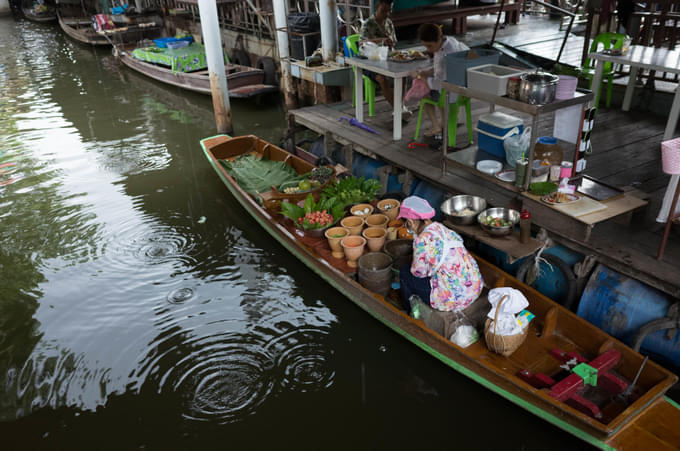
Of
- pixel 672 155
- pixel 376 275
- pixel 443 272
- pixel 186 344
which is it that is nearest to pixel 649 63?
pixel 672 155

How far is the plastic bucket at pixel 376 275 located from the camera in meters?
5.26

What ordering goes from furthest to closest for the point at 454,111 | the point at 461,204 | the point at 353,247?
the point at 454,111, the point at 461,204, the point at 353,247

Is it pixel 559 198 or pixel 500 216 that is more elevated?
pixel 559 198

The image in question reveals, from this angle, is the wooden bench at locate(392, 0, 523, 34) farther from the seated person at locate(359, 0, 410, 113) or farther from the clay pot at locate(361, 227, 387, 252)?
the clay pot at locate(361, 227, 387, 252)

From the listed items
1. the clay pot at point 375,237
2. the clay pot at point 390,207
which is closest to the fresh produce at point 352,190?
the clay pot at point 390,207

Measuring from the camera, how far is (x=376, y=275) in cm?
526

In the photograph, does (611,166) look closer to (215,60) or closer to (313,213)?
(313,213)

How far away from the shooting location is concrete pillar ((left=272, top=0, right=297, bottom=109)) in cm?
1116

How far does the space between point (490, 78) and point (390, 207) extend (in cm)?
198

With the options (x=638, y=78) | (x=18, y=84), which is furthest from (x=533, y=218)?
(x=18, y=84)

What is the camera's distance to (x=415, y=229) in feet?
17.4

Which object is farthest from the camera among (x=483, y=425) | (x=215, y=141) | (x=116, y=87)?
(x=116, y=87)

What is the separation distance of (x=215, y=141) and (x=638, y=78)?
7.23m

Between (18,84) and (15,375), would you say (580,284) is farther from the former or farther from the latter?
(18,84)
